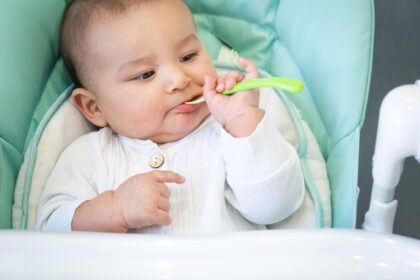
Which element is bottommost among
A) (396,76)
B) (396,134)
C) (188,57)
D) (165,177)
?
(396,76)

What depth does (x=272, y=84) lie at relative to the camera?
708 millimetres

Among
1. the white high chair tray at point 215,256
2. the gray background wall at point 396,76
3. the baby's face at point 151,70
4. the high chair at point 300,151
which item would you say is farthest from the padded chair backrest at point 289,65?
the gray background wall at point 396,76

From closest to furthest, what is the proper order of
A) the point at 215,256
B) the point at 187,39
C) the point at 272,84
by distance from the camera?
the point at 215,256 < the point at 272,84 < the point at 187,39

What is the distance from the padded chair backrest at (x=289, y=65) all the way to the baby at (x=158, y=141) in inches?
2.3

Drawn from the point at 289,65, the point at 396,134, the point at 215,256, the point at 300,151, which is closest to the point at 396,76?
the point at 289,65

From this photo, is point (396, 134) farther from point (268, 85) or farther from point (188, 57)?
point (188, 57)

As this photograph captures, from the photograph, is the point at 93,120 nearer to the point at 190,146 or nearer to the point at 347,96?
the point at 190,146

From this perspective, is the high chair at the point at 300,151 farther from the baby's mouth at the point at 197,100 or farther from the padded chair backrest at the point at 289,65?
the baby's mouth at the point at 197,100

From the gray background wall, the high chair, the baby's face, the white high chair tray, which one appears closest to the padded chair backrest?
the high chair

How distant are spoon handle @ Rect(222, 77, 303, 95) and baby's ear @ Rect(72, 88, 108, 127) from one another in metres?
0.29

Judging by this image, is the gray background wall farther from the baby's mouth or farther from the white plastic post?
the white plastic post

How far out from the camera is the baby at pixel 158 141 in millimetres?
775

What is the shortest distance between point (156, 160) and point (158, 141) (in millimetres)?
67

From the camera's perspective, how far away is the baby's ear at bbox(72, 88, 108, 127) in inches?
38.5
